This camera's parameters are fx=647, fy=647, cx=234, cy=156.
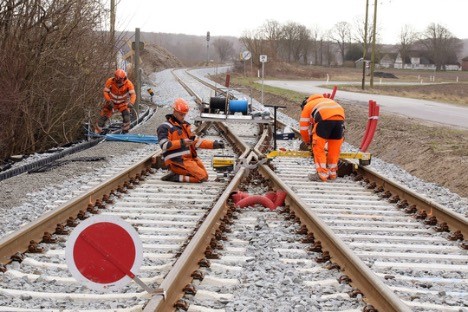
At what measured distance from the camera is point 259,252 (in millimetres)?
5949

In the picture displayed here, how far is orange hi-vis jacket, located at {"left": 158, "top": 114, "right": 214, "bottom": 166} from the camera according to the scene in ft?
31.2

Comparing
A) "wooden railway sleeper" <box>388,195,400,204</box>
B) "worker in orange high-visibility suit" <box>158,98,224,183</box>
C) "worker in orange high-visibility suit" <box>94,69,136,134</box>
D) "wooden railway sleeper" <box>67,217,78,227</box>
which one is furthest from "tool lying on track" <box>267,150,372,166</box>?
"worker in orange high-visibility suit" <box>94,69,136,134</box>

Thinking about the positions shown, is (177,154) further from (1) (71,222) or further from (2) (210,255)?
(2) (210,255)

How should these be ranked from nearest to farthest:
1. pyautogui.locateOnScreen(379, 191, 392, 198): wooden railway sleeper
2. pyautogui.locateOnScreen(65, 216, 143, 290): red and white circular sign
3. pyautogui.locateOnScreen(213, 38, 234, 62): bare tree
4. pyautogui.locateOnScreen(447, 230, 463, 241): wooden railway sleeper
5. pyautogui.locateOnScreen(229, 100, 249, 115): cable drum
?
pyautogui.locateOnScreen(65, 216, 143, 290): red and white circular sign, pyautogui.locateOnScreen(447, 230, 463, 241): wooden railway sleeper, pyautogui.locateOnScreen(379, 191, 392, 198): wooden railway sleeper, pyautogui.locateOnScreen(229, 100, 249, 115): cable drum, pyautogui.locateOnScreen(213, 38, 234, 62): bare tree

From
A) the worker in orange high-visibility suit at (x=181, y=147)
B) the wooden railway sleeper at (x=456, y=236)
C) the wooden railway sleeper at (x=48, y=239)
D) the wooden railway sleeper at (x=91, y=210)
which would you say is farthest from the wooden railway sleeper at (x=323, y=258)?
the worker in orange high-visibility suit at (x=181, y=147)

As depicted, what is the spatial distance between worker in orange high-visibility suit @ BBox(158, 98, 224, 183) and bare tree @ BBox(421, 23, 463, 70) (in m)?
122

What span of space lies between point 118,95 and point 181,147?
6.84m

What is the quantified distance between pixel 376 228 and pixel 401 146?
7.71 m

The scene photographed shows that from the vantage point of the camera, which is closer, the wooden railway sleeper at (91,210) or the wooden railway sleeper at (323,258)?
the wooden railway sleeper at (323,258)

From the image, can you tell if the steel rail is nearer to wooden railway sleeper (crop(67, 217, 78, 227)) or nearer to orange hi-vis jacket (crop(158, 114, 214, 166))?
orange hi-vis jacket (crop(158, 114, 214, 166))

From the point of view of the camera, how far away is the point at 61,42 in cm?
1374

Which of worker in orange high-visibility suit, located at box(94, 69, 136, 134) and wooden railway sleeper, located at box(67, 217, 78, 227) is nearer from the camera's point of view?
wooden railway sleeper, located at box(67, 217, 78, 227)

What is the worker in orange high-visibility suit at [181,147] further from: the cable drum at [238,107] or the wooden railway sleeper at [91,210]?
the cable drum at [238,107]

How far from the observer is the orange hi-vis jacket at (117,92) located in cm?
1572
